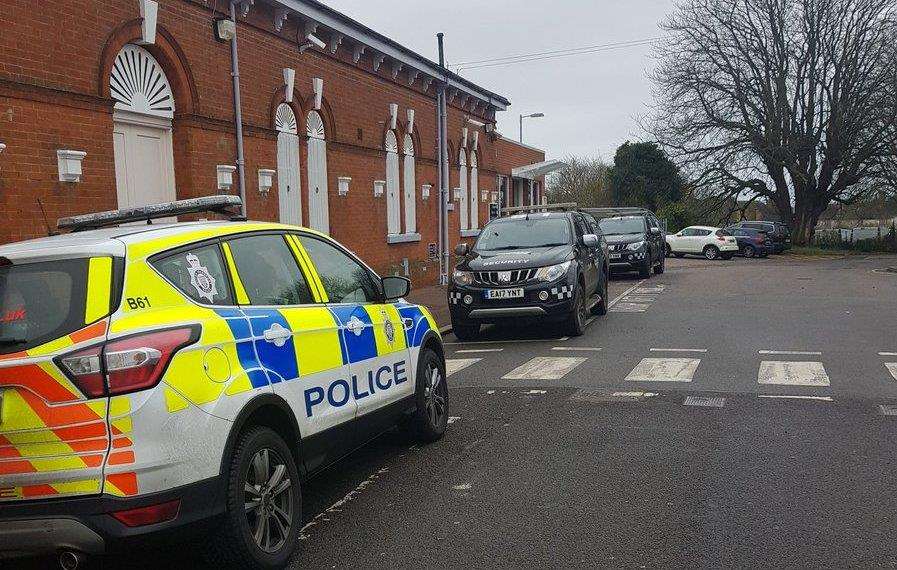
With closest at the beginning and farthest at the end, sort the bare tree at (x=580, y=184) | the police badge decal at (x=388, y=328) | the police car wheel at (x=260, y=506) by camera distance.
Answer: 1. the police car wheel at (x=260, y=506)
2. the police badge decal at (x=388, y=328)
3. the bare tree at (x=580, y=184)

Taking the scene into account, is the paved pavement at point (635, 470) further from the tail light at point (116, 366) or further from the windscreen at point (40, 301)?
the windscreen at point (40, 301)

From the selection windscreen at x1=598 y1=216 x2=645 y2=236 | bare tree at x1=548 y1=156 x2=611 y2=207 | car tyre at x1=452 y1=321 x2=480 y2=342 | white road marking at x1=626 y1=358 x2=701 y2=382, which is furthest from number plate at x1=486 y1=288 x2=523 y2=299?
bare tree at x1=548 y1=156 x2=611 y2=207

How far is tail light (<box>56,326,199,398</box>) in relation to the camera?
127 inches

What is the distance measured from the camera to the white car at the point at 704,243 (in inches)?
1533

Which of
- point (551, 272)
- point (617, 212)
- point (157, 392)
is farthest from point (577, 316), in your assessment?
point (617, 212)

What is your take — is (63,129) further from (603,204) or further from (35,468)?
(603,204)

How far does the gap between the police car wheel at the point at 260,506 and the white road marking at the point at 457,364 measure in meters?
5.59

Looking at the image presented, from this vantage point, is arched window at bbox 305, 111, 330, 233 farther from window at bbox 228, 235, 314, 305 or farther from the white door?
window at bbox 228, 235, 314, 305

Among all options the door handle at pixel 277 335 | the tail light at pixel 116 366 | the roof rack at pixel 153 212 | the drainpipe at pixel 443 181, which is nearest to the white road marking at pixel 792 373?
the door handle at pixel 277 335

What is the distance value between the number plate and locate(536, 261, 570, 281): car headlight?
339 mm

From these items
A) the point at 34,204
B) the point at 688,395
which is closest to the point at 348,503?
the point at 688,395

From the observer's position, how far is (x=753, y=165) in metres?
43.7

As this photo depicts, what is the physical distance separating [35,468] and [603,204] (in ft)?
212

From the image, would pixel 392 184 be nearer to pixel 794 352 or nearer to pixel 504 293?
pixel 504 293
